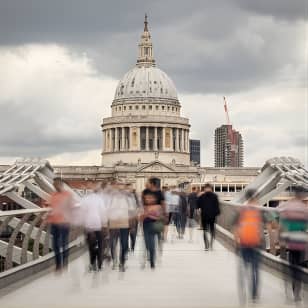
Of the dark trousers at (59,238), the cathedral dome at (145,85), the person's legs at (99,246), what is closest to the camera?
the dark trousers at (59,238)

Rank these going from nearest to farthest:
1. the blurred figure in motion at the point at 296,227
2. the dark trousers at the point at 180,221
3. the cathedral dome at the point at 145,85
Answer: the blurred figure in motion at the point at 296,227 → the dark trousers at the point at 180,221 → the cathedral dome at the point at 145,85

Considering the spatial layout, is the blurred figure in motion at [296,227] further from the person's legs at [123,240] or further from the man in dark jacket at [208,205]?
the man in dark jacket at [208,205]

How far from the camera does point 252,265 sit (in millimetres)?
15734

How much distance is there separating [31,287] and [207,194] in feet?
25.6

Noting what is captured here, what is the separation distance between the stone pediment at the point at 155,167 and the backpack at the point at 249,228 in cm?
15471

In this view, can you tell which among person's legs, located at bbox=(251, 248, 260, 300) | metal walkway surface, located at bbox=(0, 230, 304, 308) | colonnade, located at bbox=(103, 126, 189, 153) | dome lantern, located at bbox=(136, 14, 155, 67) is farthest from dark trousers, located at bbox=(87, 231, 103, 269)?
dome lantern, located at bbox=(136, 14, 155, 67)

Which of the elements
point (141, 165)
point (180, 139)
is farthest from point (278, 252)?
point (180, 139)

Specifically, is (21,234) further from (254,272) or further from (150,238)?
(254,272)

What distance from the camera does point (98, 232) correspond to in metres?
18.9

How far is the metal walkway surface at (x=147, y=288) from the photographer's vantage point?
50.7ft

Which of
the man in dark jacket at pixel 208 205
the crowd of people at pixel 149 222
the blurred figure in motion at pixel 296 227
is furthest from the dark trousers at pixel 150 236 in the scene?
the blurred figure in motion at pixel 296 227

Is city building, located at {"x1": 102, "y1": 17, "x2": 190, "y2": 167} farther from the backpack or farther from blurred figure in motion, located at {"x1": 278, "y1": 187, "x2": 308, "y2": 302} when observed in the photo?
blurred figure in motion, located at {"x1": 278, "y1": 187, "x2": 308, "y2": 302}

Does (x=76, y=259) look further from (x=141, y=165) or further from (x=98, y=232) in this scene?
(x=141, y=165)

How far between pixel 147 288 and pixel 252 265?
2.52m
